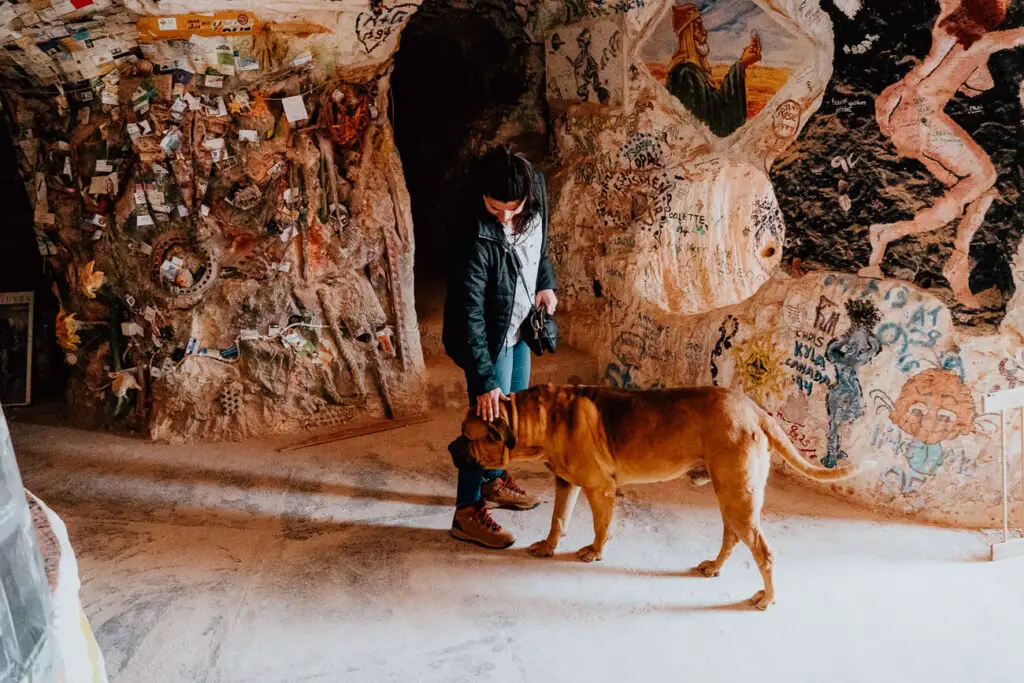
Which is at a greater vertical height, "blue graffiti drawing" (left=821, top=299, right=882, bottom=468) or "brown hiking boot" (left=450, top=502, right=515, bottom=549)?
"blue graffiti drawing" (left=821, top=299, right=882, bottom=468)

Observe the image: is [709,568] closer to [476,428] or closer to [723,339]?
[476,428]

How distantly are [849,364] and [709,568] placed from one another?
132cm

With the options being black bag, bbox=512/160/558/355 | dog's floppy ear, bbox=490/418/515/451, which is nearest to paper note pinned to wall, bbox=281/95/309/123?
black bag, bbox=512/160/558/355

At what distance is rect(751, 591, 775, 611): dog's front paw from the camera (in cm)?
319

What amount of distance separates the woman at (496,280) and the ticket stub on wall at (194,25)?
2.25m

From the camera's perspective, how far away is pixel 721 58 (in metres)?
4.36

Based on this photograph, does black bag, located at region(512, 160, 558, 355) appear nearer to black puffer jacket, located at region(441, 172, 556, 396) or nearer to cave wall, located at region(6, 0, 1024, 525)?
black puffer jacket, located at region(441, 172, 556, 396)

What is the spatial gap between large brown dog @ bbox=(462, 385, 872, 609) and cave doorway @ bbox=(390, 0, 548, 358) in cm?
256

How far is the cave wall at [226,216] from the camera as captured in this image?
477 cm

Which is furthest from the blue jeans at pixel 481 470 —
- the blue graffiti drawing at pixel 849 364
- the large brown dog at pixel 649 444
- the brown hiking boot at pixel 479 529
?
the blue graffiti drawing at pixel 849 364

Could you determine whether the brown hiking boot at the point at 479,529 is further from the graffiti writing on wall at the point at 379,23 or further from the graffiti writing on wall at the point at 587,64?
the graffiti writing on wall at the point at 379,23

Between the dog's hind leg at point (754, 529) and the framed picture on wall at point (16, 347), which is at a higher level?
the dog's hind leg at point (754, 529)

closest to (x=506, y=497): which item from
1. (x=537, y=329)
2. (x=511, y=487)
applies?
(x=511, y=487)

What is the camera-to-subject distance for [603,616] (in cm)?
320
